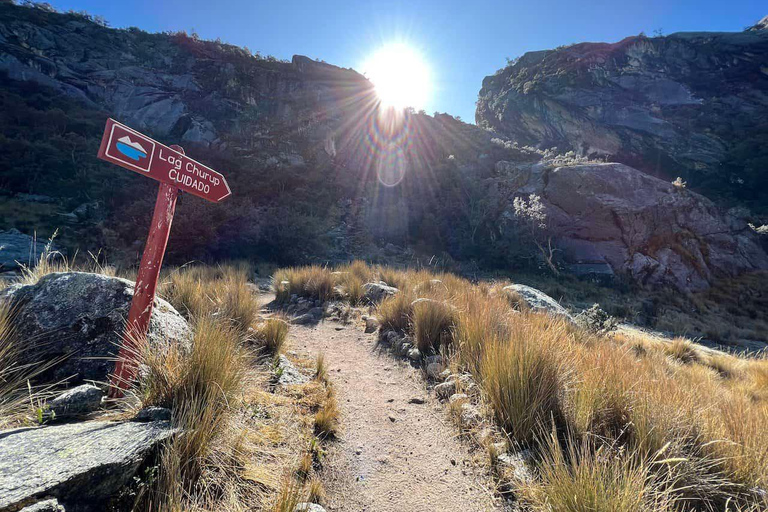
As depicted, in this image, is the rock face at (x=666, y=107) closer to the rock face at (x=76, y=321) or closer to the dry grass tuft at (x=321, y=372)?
the dry grass tuft at (x=321, y=372)

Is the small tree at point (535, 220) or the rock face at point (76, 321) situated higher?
the small tree at point (535, 220)

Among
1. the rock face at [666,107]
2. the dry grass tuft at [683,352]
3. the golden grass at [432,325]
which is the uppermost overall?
the rock face at [666,107]

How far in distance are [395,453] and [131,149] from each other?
3345 mm

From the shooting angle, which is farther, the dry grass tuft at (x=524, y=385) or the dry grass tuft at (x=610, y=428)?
the dry grass tuft at (x=524, y=385)

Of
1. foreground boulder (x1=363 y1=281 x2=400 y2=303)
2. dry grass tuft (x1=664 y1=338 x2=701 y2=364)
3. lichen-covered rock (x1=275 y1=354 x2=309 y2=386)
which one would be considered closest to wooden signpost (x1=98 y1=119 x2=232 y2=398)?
lichen-covered rock (x1=275 y1=354 x2=309 y2=386)

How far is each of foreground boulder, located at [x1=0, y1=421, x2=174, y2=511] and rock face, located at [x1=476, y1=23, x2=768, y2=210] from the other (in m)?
45.7

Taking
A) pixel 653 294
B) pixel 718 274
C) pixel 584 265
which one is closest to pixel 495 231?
pixel 584 265

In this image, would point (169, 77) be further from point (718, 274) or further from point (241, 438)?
point (718, 274)

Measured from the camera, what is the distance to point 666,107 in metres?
35.9

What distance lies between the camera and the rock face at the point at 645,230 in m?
18.7

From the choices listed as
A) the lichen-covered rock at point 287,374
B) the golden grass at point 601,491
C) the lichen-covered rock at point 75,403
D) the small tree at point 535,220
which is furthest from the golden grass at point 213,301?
the small tree at point 535,220

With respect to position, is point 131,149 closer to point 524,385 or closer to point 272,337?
point 272,337

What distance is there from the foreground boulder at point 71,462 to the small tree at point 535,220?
2063 centimetres

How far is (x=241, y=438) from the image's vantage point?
1964mm
